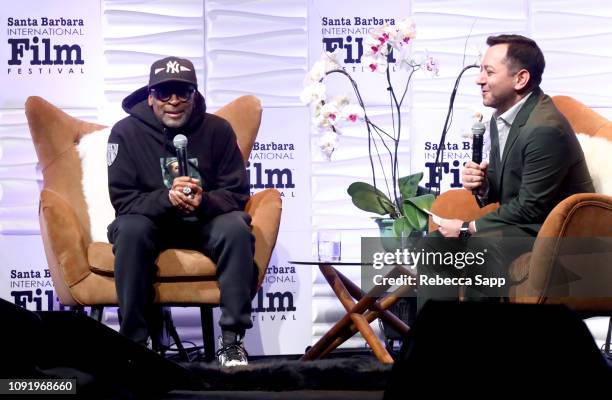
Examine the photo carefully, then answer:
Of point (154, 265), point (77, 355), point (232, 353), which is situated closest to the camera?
point (77, 355)

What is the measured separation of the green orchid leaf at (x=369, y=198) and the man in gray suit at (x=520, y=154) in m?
0.55

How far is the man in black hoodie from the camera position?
379 cm

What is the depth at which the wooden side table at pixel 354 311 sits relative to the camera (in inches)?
171

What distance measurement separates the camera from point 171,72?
4055 millimetres

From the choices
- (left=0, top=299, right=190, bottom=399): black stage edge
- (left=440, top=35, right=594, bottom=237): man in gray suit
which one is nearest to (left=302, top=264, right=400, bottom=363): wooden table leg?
(left=440, top=35, right=594, bottom=237): man in gray suit

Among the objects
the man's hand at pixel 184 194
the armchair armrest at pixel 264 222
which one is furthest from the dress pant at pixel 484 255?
the man's hand at pixel 184 194

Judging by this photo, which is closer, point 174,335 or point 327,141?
point 327,141

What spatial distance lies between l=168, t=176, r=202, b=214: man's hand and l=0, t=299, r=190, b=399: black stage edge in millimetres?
1855

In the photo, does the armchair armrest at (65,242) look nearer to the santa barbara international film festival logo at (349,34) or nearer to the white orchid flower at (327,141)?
the white orchid flower at (327,141)

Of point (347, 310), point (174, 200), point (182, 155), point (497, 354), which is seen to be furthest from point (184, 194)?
point (497, 354)

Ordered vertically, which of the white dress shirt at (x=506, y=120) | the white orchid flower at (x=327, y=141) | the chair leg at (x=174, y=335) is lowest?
the chair leg at (x=174, y=335)

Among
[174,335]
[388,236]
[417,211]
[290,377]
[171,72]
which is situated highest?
[171,72]

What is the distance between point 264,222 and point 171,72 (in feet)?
2.48

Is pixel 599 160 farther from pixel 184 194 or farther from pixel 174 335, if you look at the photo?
pixel 174 335
